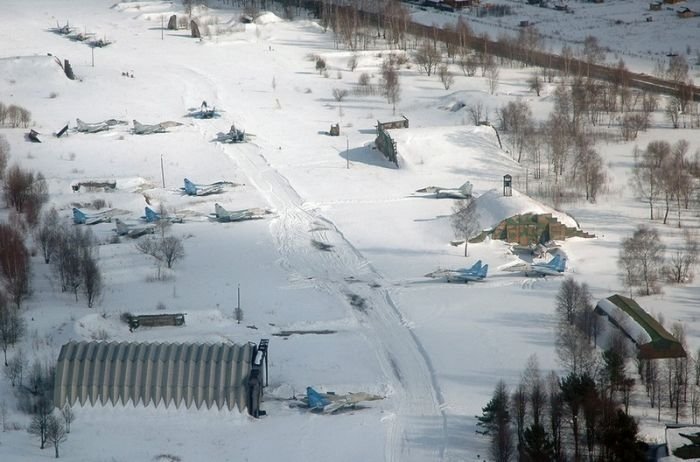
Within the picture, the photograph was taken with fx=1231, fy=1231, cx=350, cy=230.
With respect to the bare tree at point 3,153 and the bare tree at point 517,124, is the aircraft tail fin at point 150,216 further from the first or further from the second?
the bare tree at point 517,124

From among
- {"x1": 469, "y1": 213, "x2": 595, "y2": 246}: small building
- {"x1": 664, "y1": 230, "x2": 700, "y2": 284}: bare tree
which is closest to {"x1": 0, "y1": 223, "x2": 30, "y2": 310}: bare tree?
{"x1": 469, "y1": 213, "x2": 595, "y2": 246}: small building

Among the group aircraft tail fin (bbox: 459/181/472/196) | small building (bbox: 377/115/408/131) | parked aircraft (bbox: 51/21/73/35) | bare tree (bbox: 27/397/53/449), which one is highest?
parked aircraft (bbox: 51/21/73/35)

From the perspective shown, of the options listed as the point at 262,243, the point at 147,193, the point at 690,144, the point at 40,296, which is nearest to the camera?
the point at 40,296

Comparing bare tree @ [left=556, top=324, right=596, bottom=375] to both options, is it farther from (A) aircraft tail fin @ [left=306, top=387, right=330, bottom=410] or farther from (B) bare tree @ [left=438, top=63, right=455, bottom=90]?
(B) bare tree @ [left=438, top=63, right=455, bottom=90]

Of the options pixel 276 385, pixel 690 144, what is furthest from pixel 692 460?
pixel 690 144

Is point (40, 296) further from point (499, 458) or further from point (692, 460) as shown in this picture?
point (692, 460)

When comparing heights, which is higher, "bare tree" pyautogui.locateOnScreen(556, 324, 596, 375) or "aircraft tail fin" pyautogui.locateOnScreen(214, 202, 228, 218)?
"aircraft tail fin" pyautogui.locateOnScreen(214, 202, 228, 218)

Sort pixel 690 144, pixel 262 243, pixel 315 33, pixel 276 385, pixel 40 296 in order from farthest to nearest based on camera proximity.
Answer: pixel 315 33
pixel 690 144
pixel 262 243
pixel 40 296
pixel 276 385
